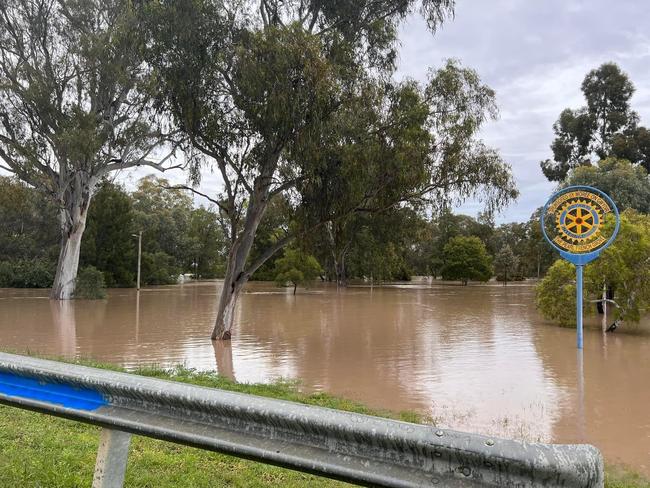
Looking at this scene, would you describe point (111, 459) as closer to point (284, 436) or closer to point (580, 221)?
point (284, 436)

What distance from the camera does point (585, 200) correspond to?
52.6ft

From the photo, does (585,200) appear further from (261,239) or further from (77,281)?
(261,239)

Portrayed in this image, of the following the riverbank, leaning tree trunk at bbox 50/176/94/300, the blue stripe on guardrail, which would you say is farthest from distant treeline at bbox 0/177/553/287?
the blue stripe on guardrail

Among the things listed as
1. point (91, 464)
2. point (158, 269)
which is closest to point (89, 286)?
point (158, 269)

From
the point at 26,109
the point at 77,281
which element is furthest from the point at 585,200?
the point at 77,281

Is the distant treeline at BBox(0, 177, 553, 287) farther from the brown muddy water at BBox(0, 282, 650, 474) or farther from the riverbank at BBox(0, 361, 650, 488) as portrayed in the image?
the riverbank at BBox(0, 361, 650, 488)

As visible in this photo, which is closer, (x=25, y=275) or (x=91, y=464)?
(x=91, y=464)

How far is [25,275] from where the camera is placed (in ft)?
138

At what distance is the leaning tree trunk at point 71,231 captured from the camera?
30.0 metres

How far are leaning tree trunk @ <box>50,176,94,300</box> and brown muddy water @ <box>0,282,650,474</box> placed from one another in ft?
14.7

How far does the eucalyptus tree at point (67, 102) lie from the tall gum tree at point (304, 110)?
9776mm

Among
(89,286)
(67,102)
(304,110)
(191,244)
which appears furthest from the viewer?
(191,244)

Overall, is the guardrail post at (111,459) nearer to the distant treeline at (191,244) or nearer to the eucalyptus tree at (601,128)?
the distant treeline at (191,244)

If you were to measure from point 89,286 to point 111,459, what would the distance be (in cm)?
3307
